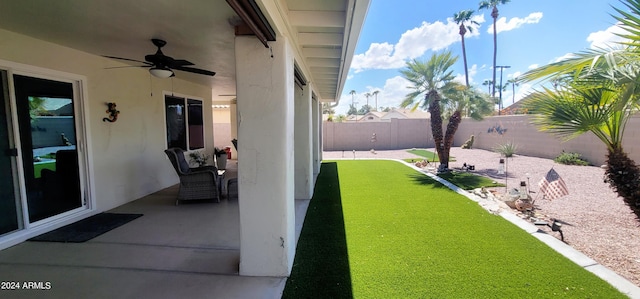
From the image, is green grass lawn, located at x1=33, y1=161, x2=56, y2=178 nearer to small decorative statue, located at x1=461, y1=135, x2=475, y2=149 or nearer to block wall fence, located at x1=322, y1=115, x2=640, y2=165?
block wall fence, located at x1=322, y1=115, x2=640, y2=165

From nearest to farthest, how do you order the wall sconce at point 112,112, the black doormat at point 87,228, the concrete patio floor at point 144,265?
the concrete patio floor at point 144,265
the black doormat at point 87,228
the wall sconce at point 112,112

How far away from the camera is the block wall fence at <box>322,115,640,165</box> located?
10578mm

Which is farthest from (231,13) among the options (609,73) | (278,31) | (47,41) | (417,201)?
(417,201)

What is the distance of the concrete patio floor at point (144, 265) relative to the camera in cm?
240

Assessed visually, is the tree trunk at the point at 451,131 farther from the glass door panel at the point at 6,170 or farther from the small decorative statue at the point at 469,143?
the glass door panel at the point at 6,170

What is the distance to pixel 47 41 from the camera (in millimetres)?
3723

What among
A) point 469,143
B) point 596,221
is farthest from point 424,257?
point 469,143

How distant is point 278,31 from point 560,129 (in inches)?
128

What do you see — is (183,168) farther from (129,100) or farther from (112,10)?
(112,10)

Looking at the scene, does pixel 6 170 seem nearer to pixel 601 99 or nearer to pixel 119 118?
pixel 119 118

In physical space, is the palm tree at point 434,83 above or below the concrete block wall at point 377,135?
above

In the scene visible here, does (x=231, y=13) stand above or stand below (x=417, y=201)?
above

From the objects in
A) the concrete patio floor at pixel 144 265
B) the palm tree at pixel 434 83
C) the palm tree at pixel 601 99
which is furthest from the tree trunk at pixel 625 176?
the palm tree at pixel 434 83

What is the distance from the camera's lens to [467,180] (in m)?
7.36
